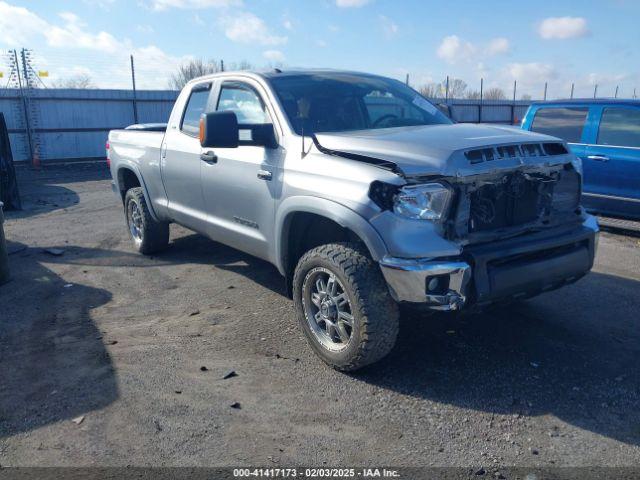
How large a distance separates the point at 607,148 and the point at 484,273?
A: 206 inches

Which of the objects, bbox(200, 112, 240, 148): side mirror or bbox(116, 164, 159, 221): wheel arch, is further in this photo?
bbox(116, 164, 159, 221): wheel arch

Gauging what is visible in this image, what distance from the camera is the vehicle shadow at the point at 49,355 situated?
3545mm

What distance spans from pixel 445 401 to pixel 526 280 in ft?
2.91

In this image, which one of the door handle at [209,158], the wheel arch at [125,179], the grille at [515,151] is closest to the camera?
the grille at [515,151]

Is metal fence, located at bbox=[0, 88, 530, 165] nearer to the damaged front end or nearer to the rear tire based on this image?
the rear tire

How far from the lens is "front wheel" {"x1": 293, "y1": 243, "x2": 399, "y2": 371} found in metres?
3.55

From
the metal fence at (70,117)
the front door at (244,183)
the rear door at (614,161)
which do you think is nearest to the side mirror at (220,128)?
the front door at (244,183)

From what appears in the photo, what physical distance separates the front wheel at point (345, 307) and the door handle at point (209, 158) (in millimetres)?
1466

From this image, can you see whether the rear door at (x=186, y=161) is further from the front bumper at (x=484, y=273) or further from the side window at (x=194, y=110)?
the front bumper at (x=484, y=273)

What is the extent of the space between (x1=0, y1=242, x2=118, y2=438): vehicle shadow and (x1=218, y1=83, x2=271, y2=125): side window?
2.13 metres

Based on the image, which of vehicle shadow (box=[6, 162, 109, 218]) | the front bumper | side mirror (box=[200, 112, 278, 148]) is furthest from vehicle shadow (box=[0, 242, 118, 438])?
vehicle shadow (box=[6, 162, 109, 218])

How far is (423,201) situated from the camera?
11.2 ft

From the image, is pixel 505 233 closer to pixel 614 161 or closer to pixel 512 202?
pixel 512 202

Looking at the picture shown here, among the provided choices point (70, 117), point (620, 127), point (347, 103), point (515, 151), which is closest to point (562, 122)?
point (620, 127)
